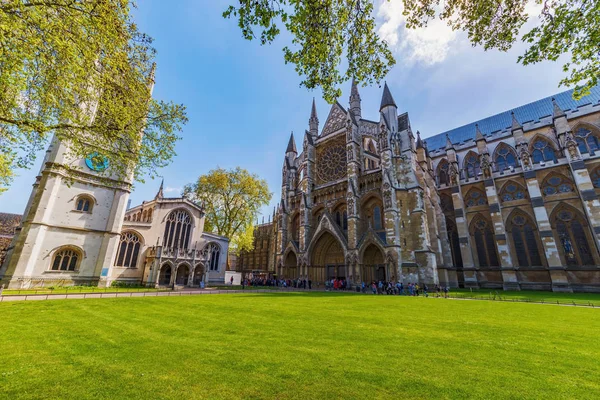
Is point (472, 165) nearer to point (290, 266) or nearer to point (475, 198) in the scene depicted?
point (475, 198)

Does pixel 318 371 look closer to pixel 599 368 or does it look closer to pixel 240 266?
pixel 599 368

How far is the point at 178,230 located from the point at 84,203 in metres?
8.27

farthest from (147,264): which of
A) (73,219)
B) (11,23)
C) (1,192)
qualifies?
(11,23)

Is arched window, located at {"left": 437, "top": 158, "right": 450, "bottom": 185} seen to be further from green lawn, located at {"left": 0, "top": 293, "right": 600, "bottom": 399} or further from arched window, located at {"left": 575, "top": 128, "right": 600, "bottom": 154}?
green lawn, located at {"left": 0, "top": 293, "right": 600, "bottom": 399}

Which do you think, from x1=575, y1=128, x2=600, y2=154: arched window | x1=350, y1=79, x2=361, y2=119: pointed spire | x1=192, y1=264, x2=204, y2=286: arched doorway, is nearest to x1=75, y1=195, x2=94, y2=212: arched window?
x1=192, y1=264, x2=204, y2=286: arched doorway

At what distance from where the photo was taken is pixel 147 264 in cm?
2348

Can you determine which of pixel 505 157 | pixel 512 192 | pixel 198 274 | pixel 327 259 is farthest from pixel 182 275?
pixel 505 157

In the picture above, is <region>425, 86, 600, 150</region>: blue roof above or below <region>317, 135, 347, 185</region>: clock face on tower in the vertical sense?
above

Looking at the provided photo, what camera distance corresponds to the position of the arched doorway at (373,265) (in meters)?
23.7

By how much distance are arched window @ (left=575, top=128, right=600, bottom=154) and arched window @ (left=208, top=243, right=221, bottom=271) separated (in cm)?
4032

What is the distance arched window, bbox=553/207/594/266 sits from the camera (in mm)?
22594

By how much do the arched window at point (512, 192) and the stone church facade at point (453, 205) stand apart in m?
0.09

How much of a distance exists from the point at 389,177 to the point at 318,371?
22445 millimetres

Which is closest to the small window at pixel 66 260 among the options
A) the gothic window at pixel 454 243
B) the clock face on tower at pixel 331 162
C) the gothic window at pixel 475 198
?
the clock face on tower at pixel 331 162
